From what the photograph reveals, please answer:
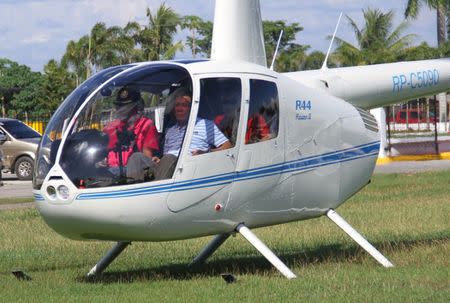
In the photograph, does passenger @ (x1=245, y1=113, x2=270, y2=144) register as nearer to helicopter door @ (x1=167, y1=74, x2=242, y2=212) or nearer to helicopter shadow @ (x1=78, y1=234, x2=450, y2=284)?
helicopter door @ (x1=167, y1=74, x2=242, y2=212)

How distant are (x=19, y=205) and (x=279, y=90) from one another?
1306 cm

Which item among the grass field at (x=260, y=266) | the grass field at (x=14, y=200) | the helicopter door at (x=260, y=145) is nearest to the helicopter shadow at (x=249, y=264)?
the grass field at (x=260, y=266)

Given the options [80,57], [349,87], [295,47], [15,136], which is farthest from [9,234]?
[295,47]

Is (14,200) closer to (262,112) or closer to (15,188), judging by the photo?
(15,188)

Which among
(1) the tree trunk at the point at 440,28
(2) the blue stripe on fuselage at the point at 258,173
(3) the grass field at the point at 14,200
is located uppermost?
(1) the tree trunk at the point at 440,28

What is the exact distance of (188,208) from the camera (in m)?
9.50

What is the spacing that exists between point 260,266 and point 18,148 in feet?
69.0

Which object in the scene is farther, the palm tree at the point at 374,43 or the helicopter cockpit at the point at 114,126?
the palm tree at the point at 374,43

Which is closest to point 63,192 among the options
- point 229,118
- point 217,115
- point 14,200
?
point 217,115

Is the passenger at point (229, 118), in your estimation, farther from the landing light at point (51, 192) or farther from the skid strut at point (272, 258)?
the landing light at point (51, 192)

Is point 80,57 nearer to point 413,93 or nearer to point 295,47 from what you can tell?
point 295,47

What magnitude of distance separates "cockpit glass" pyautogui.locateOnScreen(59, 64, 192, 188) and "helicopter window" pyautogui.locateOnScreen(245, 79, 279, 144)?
0.75m

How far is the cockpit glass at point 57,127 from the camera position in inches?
366

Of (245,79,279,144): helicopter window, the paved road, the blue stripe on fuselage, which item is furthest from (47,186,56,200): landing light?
the paved road
